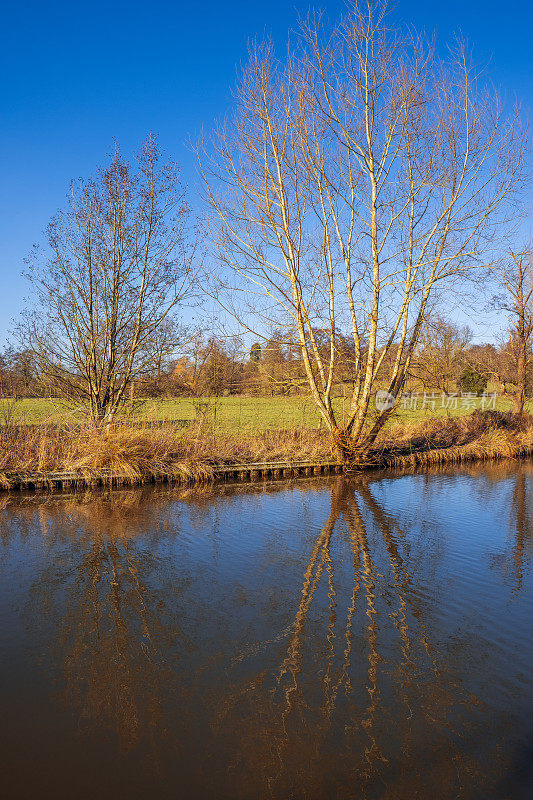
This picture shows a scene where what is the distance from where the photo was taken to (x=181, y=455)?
13.1m

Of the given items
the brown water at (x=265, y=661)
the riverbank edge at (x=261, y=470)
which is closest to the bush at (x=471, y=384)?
the riverbank edge at (x=261, y=470)

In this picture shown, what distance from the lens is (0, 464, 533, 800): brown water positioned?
327cm

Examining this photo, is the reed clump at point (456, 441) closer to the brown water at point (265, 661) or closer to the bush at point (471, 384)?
the brown water at point (265, 661)

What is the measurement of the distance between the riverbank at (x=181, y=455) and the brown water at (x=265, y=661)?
318 cm

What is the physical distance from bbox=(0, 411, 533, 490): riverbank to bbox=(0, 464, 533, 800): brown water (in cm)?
318

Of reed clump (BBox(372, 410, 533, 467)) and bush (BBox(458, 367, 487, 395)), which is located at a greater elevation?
bush (BBox(458, 367, 487, 395))

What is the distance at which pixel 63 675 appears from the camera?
430cm

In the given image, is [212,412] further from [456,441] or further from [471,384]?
[471,384]

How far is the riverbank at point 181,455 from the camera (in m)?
11.9

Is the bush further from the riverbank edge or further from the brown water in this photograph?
the brown water

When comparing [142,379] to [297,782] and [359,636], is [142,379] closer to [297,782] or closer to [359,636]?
[359,636]

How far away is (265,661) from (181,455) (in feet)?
29.2

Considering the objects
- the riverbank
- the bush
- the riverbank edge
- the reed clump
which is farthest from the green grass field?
the bush

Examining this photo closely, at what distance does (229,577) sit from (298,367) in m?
8.57
